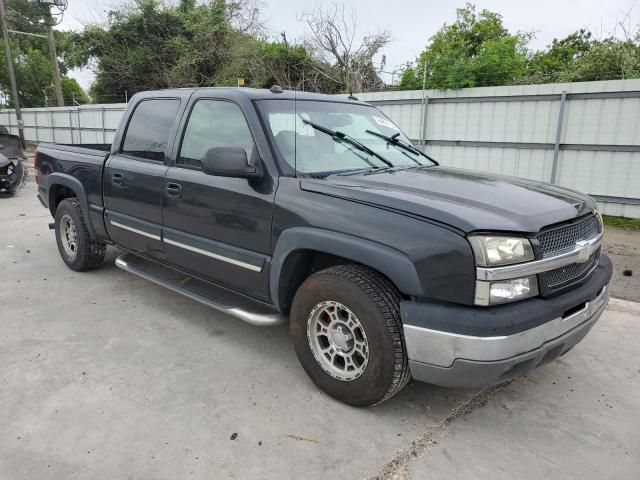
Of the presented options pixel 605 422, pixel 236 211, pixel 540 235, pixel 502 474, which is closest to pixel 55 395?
pixel 236 211

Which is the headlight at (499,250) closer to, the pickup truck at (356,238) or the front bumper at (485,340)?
the pickup truck at (356,238)

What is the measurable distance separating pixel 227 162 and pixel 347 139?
953 mm

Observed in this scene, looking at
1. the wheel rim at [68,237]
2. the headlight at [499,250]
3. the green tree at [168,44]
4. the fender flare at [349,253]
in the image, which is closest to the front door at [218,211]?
the fender flare at [349,253]

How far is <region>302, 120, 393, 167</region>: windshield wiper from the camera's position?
352cm

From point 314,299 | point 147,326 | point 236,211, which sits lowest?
point 147,326

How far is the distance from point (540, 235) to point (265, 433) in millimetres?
1794

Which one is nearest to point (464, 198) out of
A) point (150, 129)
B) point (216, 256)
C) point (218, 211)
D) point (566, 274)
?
point (566, 274)

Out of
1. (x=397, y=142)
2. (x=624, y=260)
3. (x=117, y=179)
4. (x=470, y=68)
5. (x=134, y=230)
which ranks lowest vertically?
(x=624, y=260)

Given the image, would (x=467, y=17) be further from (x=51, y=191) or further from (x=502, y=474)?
(x=502, y=474)

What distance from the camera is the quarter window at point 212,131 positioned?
346cm

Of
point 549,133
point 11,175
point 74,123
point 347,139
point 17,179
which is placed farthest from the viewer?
point 74,123

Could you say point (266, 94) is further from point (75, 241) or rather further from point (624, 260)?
point (624, 260)

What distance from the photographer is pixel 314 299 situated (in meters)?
2.95

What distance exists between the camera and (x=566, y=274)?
2.71 meters
